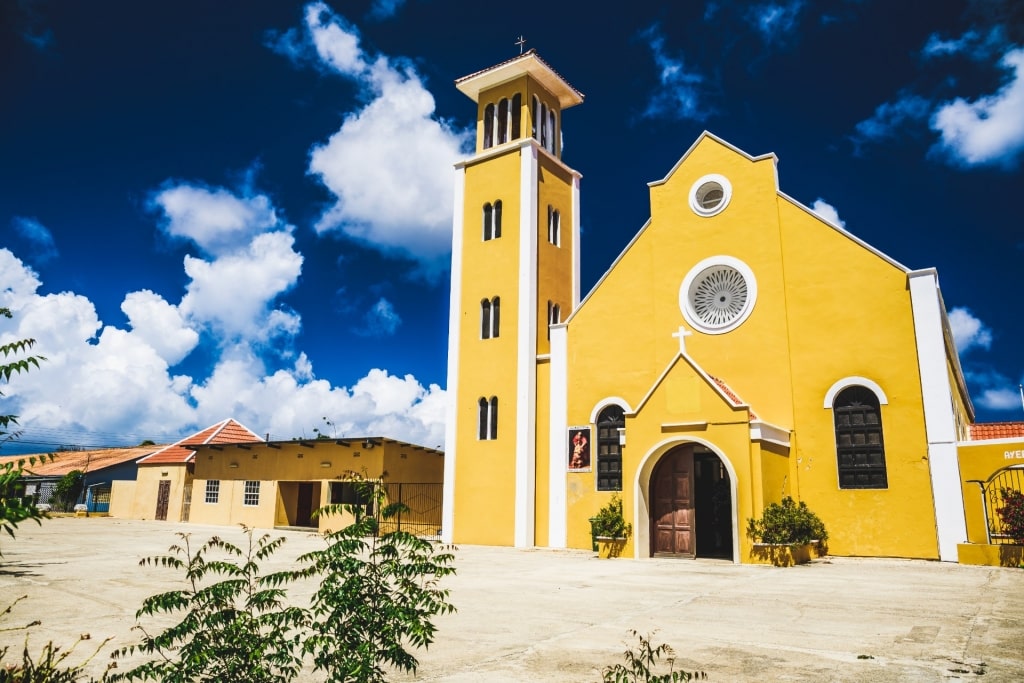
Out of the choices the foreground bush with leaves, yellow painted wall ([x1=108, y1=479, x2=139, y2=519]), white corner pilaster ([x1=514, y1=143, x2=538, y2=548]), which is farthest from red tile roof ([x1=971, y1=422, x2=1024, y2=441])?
yellow painted wall ([x1=108, y1=479, x2=139, y2=519])

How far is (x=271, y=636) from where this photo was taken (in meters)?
4.55

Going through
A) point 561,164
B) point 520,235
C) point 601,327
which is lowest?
point 601,327

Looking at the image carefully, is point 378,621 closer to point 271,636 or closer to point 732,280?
point 271,636

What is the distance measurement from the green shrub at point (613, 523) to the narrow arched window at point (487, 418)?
581 cm

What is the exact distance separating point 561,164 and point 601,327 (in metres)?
7.66

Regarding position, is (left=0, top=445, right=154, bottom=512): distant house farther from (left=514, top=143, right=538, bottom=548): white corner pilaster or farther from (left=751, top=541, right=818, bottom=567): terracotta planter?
(left=751, top=541, right=818, bottom=567): terracotta planter

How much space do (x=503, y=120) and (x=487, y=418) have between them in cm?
1150

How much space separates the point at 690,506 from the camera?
60.0 ft

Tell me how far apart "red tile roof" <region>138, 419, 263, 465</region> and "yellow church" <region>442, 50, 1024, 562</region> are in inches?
859

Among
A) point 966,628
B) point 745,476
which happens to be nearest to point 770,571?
point 745,476

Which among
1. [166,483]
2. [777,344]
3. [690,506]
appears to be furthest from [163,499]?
[777,344]

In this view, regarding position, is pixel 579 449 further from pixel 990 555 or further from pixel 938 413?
pixel 990 555

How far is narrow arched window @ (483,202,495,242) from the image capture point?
1014 inches

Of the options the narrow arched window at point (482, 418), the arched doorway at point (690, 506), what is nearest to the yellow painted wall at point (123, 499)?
the narrow arched window at point (482, 418)
